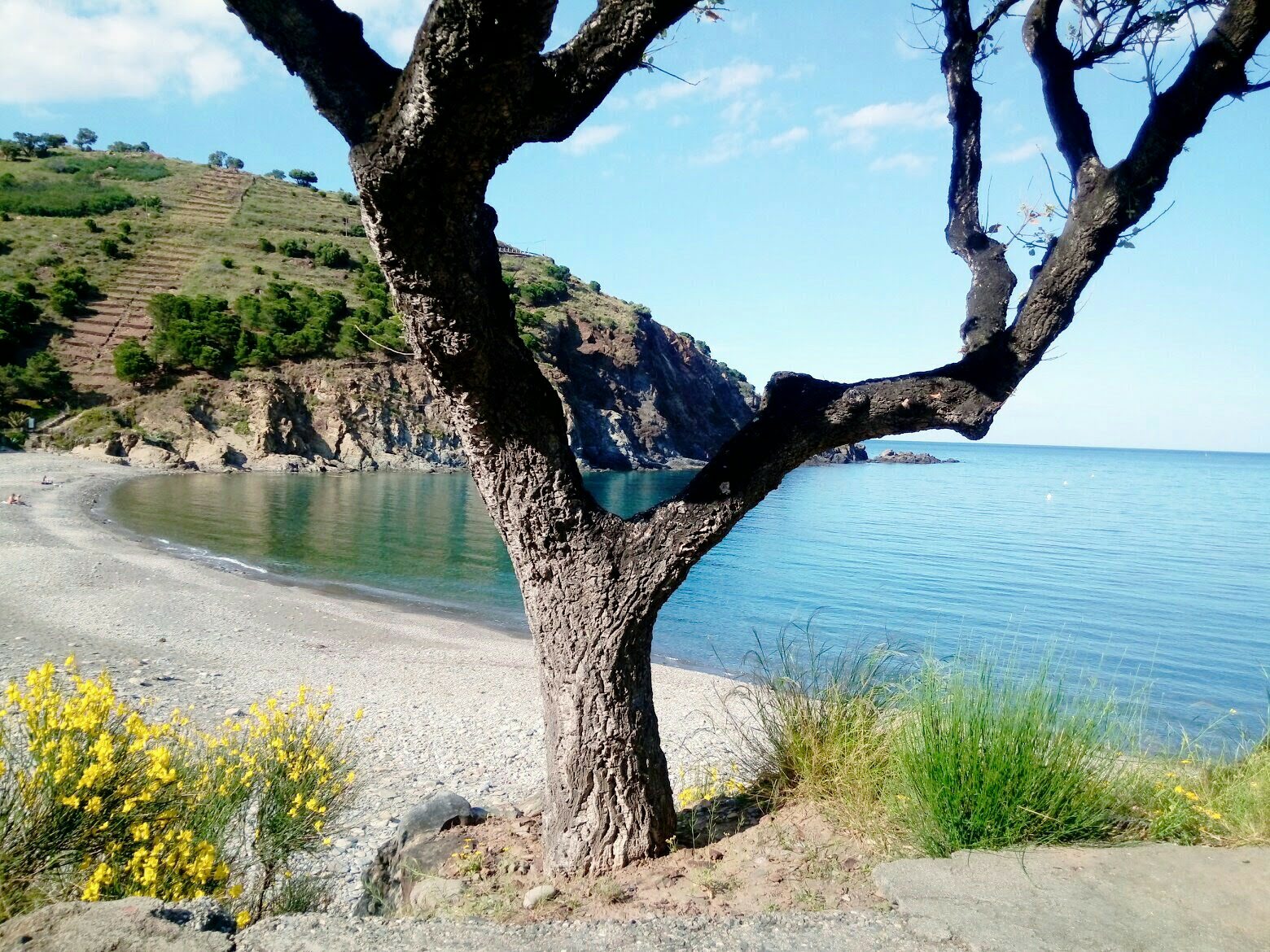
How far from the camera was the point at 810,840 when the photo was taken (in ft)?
13.8

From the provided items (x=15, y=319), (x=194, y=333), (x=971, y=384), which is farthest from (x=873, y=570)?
(x=15, y=319)

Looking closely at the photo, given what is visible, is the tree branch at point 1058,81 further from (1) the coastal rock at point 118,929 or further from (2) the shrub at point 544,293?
(2) the shrub at point 544,293

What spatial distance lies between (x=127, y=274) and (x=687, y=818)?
66833mm

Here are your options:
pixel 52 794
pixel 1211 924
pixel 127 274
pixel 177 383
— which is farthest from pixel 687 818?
pixel 127 274

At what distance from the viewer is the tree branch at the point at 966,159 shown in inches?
190

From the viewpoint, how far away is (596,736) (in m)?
4.10

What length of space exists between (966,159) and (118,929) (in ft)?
18.7

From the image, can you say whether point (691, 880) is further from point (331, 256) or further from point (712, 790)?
point (331, 256)

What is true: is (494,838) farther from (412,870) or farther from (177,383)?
(177,383)

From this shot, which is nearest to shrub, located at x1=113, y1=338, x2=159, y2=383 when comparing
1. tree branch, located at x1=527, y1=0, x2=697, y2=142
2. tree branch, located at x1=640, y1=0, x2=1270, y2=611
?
tree branch, located at x1=640, y1=0, x2=1270, y2=611

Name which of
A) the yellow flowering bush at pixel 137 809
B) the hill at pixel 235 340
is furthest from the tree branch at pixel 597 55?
the hill at pixel 235 340

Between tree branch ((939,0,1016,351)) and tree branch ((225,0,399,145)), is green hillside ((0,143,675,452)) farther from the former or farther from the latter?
tree branch ((225,0,399,145))

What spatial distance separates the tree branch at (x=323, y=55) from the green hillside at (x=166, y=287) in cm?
3136

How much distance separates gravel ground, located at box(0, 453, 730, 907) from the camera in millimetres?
8227
